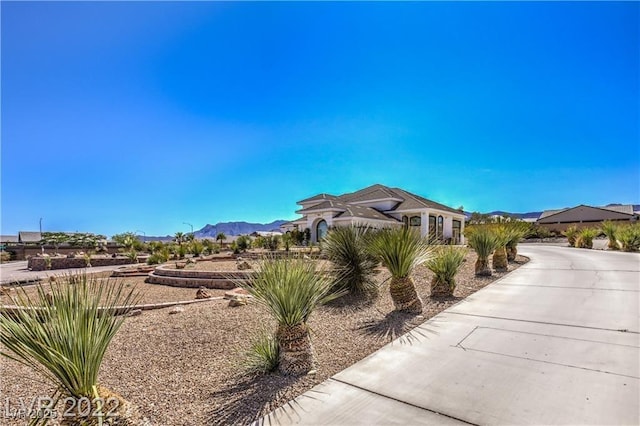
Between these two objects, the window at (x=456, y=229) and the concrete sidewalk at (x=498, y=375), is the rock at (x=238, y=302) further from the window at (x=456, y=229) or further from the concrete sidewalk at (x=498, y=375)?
the window at (x=456, y=229)

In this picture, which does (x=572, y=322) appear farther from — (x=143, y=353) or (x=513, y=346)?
(x=143, y=353)

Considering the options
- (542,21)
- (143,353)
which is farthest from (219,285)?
(542,21)

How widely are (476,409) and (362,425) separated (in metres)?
1.18

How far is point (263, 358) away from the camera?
429cm

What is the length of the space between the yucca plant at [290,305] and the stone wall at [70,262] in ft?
85.1

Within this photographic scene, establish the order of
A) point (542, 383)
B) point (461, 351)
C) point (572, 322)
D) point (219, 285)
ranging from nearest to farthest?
point (542, 383)
point (461, 351)
point (572, 322)
point (219, 285)

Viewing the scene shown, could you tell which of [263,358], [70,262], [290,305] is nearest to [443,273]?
[290,305]

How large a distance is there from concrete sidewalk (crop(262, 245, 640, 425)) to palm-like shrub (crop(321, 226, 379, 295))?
7.55 ft

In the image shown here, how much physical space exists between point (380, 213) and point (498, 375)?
27.2 m

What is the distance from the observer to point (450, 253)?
8.70m

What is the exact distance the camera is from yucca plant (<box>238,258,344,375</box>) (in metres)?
4.15

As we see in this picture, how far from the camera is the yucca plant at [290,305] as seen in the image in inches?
163

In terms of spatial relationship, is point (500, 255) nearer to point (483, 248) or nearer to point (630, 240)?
point (483, 248)

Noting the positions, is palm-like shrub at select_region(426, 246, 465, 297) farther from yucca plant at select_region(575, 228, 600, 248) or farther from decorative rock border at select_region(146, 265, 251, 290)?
yucca plant at select_region(575, 228, 600, 248)
